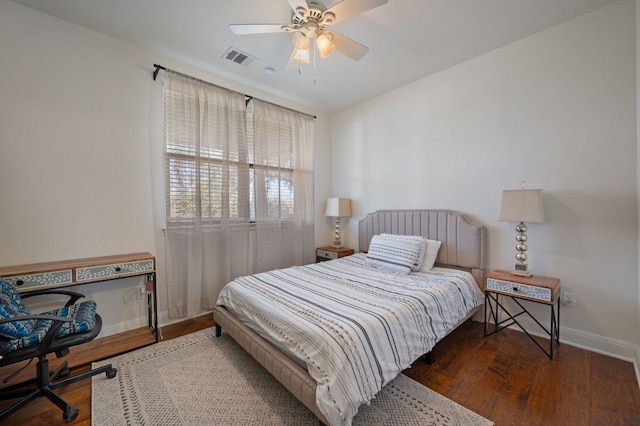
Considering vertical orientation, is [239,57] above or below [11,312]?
above

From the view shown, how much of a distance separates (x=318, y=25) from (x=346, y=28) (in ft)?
1.69

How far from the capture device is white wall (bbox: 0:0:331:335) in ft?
7.00

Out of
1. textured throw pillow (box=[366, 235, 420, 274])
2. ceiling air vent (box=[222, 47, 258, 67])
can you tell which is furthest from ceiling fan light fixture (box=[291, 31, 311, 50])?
textured throw pillow (box=[366, 235, 420, 274])

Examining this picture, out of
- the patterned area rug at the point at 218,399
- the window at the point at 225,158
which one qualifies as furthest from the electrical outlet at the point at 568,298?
the window at the point at 225,158

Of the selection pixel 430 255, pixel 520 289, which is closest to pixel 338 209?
pixel 430 255

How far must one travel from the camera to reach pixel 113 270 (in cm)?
228

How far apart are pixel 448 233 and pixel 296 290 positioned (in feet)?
6.39

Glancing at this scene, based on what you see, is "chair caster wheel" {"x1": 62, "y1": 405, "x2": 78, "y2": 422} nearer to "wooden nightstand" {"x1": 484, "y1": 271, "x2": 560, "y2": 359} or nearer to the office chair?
the office chair

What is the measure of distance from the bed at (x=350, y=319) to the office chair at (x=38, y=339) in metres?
0.99

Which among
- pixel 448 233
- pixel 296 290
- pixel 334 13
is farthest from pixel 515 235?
pixel 334 13

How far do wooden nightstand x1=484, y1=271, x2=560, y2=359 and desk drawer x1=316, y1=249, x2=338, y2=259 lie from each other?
198cm

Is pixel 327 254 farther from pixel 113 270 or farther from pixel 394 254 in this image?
pixel 113 270

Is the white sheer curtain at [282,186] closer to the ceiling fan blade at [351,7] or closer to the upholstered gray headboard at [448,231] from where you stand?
the upholstered gray headboard at [448,231]

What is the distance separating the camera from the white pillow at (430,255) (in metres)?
2.90
